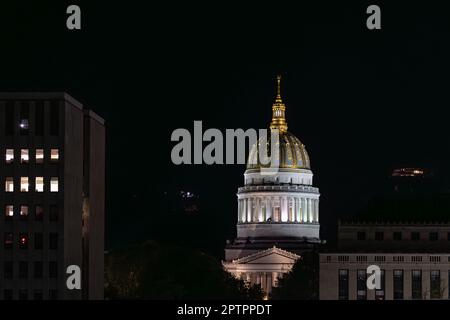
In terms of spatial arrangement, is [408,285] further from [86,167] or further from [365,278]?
[86,167]

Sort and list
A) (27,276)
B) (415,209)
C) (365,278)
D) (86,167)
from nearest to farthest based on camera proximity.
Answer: (27,276)
(86,167)
(365,278)
(415,209)

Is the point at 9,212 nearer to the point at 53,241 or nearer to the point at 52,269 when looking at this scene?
the point at 53,241

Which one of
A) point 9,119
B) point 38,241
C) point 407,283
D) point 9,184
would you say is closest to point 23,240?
point 38,241

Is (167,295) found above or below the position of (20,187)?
below

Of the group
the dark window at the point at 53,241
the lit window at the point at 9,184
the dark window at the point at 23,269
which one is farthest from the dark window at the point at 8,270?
the lit window at the point at 9,184

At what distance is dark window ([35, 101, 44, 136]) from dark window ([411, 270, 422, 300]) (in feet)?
186

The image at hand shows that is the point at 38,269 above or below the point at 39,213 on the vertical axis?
below

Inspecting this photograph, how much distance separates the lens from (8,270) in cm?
12425

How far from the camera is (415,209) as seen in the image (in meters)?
184

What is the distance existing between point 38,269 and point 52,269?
Answer: 1151mm

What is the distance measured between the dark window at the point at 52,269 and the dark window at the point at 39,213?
4157 mm

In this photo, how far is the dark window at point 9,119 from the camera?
12738 centimetres
